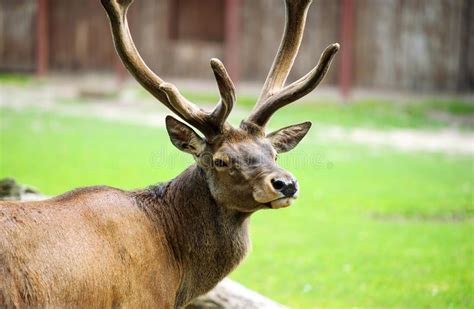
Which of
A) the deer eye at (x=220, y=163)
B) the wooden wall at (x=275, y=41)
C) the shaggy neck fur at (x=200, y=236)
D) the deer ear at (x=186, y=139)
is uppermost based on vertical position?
the deer ear at (x=186, y=139)

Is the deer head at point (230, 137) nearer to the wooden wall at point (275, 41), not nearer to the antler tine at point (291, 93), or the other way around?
the antler tine at point (291, 93)

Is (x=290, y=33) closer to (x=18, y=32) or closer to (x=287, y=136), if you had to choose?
(x=287, y=136)

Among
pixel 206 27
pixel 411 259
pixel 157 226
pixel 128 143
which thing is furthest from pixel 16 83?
pixel 157 226

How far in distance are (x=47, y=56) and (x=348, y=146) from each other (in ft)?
41.3

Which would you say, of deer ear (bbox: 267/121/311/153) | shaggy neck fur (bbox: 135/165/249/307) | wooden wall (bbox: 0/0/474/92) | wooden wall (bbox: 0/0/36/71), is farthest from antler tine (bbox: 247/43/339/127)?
wooden wall (bbox: 0/0/36/71)

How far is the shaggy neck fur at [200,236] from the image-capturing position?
5816 millimetres

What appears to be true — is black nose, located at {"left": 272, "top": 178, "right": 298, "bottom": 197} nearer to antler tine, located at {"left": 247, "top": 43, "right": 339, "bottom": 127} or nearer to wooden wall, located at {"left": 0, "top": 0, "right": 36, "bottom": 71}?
antler tine, located at {"left": 247, "top": 43, "right": 339, "bottom": 127}

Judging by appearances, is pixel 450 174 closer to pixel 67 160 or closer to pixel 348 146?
pixel 348 146

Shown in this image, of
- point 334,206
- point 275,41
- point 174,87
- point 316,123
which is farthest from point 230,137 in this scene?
point 275,41

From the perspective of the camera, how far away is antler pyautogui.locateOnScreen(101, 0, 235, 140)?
5.73 m

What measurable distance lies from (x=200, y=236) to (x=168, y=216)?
9.9 inches

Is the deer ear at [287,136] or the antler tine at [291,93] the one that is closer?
the antler tine at [291,93]

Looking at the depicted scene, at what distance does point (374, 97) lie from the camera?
A: 80.2 ft

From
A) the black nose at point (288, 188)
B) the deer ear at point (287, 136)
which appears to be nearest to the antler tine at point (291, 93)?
the deer ear at point (287, 136)
